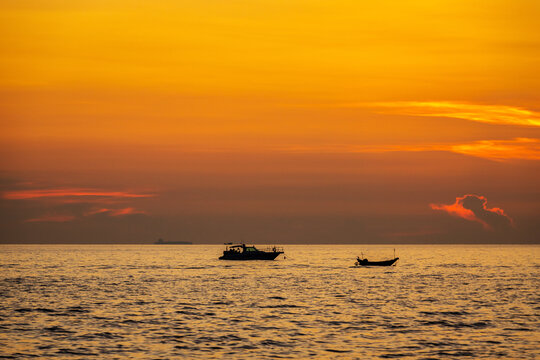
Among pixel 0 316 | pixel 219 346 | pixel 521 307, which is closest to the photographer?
pixel 219 346

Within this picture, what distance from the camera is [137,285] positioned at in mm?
118188

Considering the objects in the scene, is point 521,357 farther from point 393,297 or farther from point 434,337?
point 393,297

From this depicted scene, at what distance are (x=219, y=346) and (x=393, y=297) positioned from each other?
45349 mm

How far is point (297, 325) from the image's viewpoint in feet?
204

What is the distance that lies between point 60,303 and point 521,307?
53655mm

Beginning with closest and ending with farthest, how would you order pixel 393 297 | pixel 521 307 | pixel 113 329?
1. pixel 113 329
2. pixel 521 307
3. pixel 393 297

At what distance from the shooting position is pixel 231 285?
11675cm

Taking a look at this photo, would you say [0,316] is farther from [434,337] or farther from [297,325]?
[434,337]

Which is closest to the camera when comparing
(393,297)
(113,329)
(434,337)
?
(434,337)

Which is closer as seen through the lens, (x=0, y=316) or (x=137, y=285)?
(x=0, y=316)

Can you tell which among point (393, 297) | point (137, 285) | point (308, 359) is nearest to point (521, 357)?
point (308, 359)

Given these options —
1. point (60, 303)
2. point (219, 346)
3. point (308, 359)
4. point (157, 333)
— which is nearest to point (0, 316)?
point (60, 303)

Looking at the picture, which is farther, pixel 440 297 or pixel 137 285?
pixel 137 285

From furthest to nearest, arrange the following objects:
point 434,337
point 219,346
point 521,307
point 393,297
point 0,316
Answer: point 393,297, point 521,307, point 0,316, point 434,337, point 219,346
